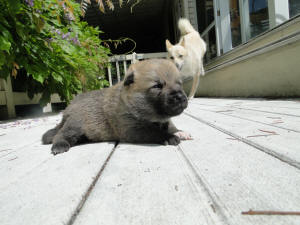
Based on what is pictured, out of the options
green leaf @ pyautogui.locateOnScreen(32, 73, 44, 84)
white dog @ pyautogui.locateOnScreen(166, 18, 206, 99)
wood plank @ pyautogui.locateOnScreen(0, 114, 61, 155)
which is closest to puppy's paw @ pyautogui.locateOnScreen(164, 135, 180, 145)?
wood plank @ pyautogui.locateOnScreen(0, 114, 61, 155)

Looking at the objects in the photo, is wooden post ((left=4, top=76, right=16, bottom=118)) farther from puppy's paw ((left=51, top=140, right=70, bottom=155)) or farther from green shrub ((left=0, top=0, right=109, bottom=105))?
puppy's paw ((left=51, top=140, right=70, bottom=155))

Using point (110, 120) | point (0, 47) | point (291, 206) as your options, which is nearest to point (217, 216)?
point (291, 206)

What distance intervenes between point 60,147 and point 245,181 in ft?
4.45

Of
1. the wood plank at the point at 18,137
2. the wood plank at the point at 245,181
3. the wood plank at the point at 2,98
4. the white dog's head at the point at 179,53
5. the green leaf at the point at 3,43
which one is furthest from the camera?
the white dog's head at the point at 179,53

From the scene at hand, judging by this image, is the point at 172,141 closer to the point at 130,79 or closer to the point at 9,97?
the point at 130,79

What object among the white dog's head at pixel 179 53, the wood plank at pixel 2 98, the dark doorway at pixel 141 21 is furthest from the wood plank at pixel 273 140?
the dark doorway at pixel 141 21

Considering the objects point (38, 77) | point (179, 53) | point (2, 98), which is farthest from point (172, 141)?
point (179, 53)

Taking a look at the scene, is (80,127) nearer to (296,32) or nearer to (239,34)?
(296,32)

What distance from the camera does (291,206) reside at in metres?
0.58

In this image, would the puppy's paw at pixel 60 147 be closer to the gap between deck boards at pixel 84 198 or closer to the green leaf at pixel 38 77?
the gap between deck boards at pixel 84 198

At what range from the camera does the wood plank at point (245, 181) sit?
0.58 m

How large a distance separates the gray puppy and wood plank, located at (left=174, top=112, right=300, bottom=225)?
1.59 feet

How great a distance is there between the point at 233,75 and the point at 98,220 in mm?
5600

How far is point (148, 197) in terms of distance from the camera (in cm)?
73
